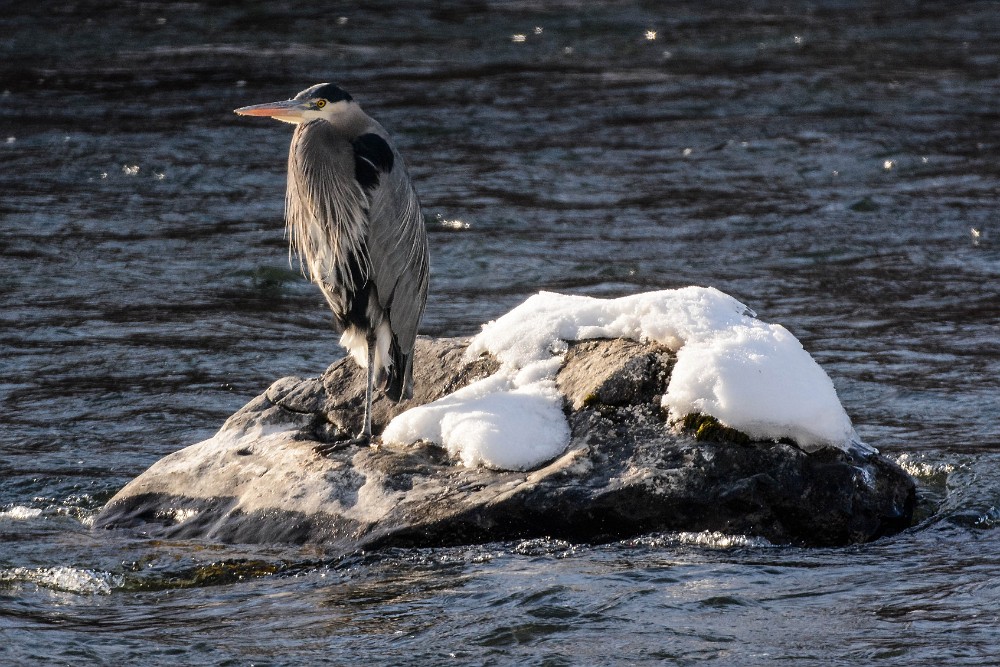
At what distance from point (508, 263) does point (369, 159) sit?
523 cm

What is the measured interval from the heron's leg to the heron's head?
0.98 m

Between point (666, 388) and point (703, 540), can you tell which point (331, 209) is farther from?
point (703, 540)

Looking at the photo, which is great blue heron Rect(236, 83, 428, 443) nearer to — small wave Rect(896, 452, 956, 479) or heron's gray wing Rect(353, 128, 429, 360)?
heron's gray wing Rect(353, 128, 429, 360)

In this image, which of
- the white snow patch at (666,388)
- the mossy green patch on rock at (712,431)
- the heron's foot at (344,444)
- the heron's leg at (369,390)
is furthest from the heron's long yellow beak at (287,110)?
the mossy green patch on rock at (712,431)

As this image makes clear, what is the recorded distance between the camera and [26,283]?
1138 centimetres

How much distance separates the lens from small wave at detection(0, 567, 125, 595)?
5602 mm

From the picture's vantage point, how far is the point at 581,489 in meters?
5.50

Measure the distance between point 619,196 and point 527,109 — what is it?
3.26m

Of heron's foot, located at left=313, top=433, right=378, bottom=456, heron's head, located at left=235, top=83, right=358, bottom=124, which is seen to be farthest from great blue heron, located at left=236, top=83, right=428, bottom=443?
heron's foot, located at left=313, top=433, right=378, bottom=456

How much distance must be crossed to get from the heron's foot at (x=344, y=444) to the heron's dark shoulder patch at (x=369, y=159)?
45.4 inches

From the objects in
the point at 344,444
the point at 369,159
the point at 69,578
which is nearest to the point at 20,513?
the point at 69,578

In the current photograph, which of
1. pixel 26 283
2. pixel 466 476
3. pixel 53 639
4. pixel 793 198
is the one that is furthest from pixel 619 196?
pixel 53 639

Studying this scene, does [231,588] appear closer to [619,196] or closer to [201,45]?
[619,196]

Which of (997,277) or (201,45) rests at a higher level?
(201,45)
